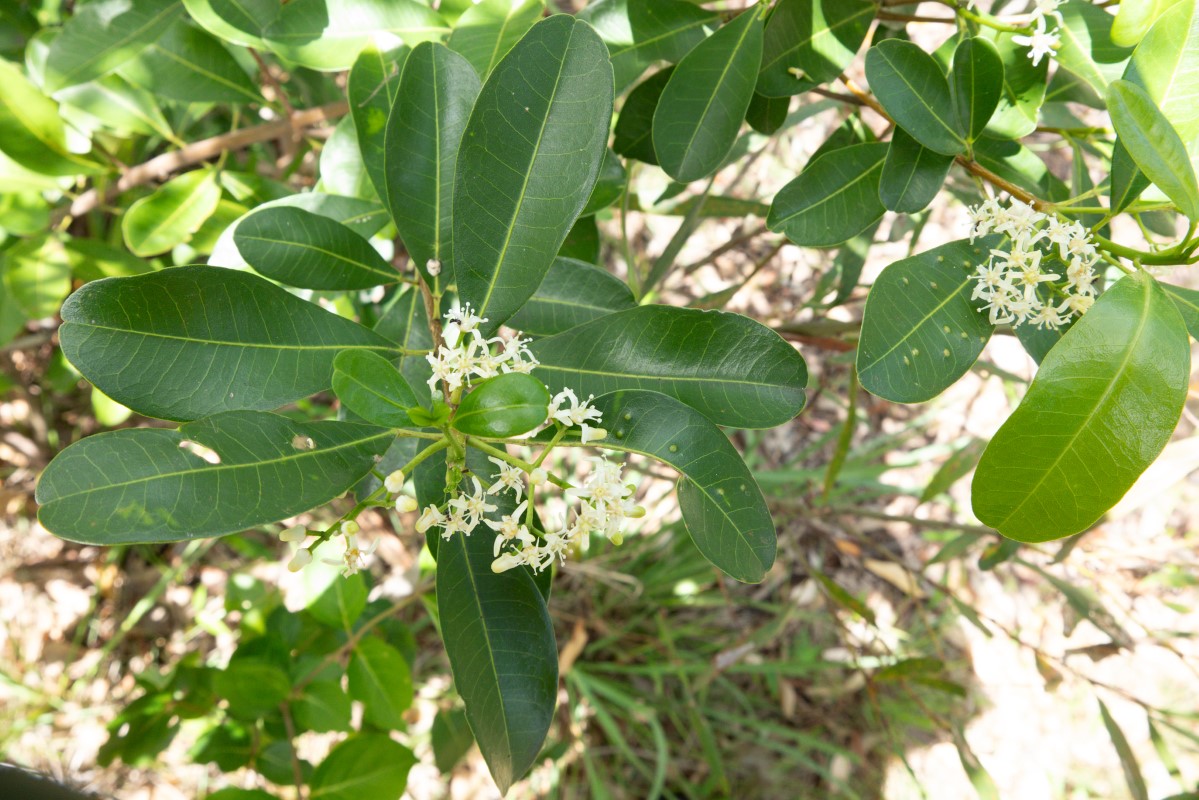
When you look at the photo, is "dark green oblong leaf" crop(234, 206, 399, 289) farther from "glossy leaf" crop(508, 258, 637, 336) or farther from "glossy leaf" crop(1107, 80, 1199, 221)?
"glossy leaf" crop(1107, 80, 1199, 221)

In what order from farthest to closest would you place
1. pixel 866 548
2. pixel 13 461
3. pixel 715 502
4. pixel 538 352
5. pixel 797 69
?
pixel 866 548 < pixel 13 461 < pixel 797 69 < pixel 538 352 < pixel 715 502

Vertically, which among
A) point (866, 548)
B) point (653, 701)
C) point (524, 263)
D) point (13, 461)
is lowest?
point (653, 701)

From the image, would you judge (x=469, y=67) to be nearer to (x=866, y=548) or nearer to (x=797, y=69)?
(x=797, y=69)

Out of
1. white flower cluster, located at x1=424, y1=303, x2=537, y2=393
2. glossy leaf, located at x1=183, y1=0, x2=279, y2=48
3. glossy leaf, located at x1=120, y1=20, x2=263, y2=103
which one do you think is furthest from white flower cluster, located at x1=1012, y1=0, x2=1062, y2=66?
glossy leaf, located at x1=120, y1=20, x2=263, y2=103

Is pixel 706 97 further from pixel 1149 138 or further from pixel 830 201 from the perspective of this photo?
pixel 1149 138

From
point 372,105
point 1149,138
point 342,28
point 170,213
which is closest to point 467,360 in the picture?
point 372,105

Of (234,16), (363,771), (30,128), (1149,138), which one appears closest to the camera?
(1149,138)

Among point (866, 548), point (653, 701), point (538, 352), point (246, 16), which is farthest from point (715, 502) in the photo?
point (866, 548)
